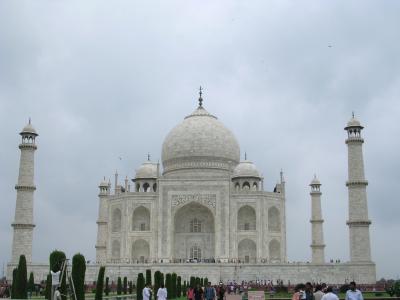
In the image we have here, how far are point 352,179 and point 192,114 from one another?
1180cm

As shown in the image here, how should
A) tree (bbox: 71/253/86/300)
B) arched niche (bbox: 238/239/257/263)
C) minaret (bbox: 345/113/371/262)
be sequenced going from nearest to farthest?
tree (bbox: 71/253/86/300)
minaret (bbox: 345/113/371/262)
arched niche (bbox: 238/239/257/263)

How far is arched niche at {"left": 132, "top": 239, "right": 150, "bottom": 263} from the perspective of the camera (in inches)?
1228

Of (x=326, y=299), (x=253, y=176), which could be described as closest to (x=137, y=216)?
(x=253, y=176)

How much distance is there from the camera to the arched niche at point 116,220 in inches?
1262

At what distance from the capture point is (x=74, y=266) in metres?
12.5

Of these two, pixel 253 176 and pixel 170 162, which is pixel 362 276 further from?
pixel 170 162

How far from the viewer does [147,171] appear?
34.5 m

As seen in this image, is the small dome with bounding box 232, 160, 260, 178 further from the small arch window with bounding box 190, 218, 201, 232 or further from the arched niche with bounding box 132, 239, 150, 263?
the arched niche with bounding box 132, 239, 150, 263

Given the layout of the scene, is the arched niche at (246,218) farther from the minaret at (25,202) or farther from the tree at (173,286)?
the tree at (173,286)

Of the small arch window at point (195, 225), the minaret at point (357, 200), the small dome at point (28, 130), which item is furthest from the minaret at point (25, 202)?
the minaret at point (357, 200)

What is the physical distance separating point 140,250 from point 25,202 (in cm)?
666

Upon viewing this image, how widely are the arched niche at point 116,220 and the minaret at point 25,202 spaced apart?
536 centimetres

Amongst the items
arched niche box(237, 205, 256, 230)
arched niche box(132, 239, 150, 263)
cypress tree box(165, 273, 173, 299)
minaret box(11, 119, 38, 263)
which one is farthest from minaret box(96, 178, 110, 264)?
cypress tree box(165, 273, 173, 299)

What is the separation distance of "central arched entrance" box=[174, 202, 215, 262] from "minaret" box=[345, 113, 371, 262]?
741cm
